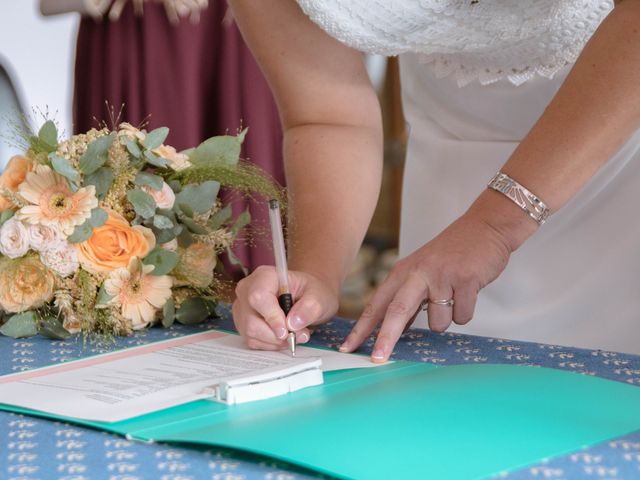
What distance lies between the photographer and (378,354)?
1.12 m

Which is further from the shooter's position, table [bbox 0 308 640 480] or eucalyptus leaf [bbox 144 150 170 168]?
eucalyptus leaf [bbox 144 150 170 168]

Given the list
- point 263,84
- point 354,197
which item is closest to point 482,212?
point 354,197

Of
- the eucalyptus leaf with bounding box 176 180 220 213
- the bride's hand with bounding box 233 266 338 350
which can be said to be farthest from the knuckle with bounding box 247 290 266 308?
the eucalyptus leaf with bounding box 176 180 220 213

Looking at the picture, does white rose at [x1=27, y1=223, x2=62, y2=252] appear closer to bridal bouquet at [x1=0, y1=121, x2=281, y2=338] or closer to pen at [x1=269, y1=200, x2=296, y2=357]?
bridal bouquet at [x1=0, y1=121, x2=281, y2=338]

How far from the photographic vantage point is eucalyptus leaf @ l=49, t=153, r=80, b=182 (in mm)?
1271

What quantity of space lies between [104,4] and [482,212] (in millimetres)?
2018

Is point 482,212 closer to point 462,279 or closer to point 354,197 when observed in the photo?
point 462,279

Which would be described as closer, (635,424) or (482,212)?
(635,424)

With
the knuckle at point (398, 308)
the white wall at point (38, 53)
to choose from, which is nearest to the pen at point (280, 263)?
the knuckle at point (398, 308)

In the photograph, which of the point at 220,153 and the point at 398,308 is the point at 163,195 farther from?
the point at 398,308

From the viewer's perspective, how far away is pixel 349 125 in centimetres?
158

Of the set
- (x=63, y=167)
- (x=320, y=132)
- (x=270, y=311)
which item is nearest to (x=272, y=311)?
(x=270, y=311)

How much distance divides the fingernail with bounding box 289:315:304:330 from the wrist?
0.26 metres

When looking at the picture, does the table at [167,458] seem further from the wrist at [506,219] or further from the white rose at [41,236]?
the white rose at [41,236]
